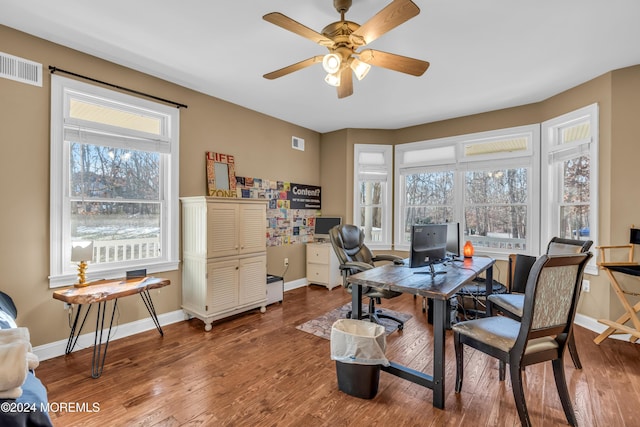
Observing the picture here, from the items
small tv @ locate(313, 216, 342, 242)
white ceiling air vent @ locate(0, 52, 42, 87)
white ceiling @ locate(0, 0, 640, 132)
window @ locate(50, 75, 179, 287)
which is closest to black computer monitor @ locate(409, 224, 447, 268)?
white ceiling @ locate(0, 0, 640, 132)

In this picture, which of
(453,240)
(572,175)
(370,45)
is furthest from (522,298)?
(370,45)

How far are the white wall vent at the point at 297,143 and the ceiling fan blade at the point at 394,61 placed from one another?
2.85 meters

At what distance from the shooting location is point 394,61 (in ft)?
7.27

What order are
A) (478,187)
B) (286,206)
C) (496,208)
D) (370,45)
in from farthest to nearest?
1. (286,206)
2. (478,187)
3. (496,208)
4. (370,45)

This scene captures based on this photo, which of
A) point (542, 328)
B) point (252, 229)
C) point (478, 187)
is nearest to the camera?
point (542, 328)

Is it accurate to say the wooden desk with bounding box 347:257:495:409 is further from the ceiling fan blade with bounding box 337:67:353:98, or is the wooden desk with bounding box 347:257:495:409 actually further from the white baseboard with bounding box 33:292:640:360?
the ceiling fan blade with bounding box 337:67:353:98

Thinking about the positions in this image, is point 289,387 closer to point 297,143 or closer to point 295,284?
point 295,284

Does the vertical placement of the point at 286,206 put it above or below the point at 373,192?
below

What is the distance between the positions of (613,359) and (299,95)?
4112 mm

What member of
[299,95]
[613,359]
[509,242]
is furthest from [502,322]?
[299,95]

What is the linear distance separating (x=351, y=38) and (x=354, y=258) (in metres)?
2.35

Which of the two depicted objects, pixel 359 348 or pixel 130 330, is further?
pixel 130 330

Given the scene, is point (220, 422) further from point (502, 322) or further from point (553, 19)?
A: point (553, 19)

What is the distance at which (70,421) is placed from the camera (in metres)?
1.85
